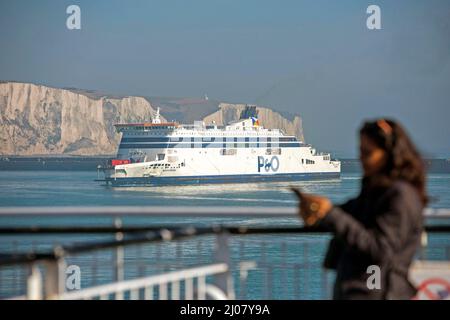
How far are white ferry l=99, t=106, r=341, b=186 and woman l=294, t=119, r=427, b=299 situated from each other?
55.5 metres

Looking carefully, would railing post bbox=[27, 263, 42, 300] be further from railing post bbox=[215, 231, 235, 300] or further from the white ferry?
the white ferry

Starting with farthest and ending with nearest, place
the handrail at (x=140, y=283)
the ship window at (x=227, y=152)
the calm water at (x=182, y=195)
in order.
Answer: the ship window at (x=227, y=152)
the calm water at (x=182, y=195)
the handrail at (x=140, y=283)

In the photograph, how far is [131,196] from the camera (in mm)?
49875

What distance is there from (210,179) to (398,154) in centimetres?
5740

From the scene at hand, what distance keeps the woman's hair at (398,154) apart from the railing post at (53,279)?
768 mm

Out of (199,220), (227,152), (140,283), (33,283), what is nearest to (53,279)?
(33,283)

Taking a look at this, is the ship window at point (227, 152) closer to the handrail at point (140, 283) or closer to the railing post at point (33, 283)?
the handrail at point (140, 283)

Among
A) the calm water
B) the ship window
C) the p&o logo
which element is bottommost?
the calm water

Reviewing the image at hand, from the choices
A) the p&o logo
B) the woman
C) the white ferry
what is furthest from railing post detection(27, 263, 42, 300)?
the p&o logo

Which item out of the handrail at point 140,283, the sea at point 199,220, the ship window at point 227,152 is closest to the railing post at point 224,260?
the handrail at point 140,283

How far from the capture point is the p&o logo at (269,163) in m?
62.2

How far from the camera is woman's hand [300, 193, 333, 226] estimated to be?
202cm

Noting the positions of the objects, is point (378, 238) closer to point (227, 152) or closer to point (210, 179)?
point (210, 179)
